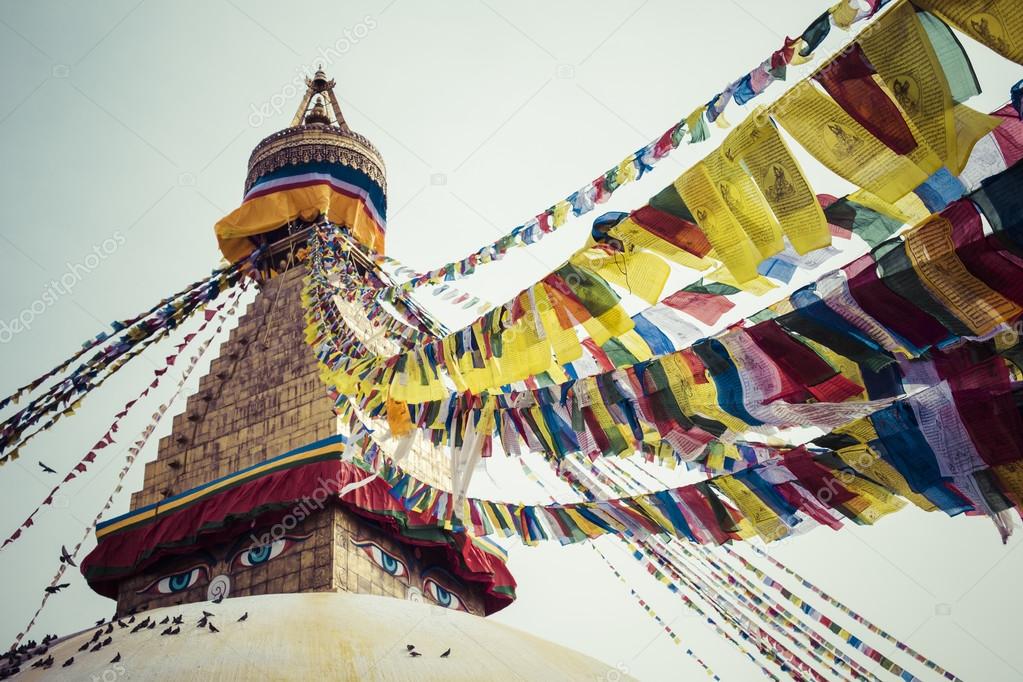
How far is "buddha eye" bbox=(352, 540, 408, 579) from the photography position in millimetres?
7770

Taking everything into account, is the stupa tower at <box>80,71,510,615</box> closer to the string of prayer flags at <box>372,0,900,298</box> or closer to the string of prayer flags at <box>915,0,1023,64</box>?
the string of prayer flags at <box>372,0,900,298</box>

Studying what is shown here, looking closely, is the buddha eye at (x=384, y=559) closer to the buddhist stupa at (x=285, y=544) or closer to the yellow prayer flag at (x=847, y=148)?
A: the buddhist stupa at (x=285, y=544)

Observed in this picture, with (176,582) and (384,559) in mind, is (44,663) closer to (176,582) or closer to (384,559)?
(176,582)

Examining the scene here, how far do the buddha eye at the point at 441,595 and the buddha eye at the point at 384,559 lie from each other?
1.02 ft

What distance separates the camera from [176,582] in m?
8.15

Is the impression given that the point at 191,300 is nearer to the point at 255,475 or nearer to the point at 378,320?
the point at 378,320

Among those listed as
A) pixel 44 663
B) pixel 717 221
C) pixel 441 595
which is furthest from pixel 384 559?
pixel 717 221

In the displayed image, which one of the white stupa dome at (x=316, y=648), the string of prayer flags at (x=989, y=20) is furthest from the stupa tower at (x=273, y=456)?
the string of prayer flags at (x=989, y=20)

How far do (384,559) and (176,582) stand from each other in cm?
210

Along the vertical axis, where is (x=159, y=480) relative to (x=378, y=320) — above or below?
below

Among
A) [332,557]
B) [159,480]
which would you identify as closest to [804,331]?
[332,557]

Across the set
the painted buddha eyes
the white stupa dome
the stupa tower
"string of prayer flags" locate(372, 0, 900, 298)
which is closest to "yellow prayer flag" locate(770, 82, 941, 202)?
"string of prayer flags" locate(372, 0, 900, 298)

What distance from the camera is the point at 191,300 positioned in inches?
434

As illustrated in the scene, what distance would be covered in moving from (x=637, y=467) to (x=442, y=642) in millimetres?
2524
